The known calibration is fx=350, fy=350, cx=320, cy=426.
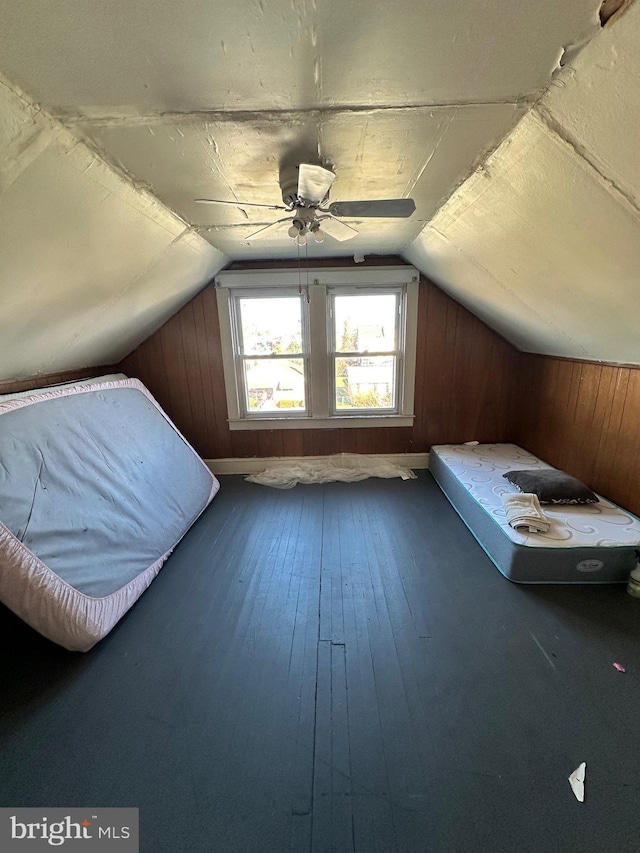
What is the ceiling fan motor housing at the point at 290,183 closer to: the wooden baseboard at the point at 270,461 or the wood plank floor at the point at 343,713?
the wood plank floor at the point at 343,713

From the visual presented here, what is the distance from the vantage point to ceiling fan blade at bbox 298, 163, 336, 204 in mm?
1329

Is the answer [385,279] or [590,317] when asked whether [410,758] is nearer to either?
[590,317]

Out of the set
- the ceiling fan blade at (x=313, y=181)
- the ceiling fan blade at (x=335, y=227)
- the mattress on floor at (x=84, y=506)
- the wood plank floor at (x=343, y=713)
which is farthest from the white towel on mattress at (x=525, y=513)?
the mattress on floor at (x=84, y=506)

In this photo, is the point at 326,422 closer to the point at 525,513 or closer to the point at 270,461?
the point at 270,461

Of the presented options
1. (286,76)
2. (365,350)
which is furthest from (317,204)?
(365,350)

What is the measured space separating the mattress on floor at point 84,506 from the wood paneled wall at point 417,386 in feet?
2.20

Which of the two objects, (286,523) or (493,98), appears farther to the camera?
(286,523)

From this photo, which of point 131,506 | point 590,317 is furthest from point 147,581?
point 590,317

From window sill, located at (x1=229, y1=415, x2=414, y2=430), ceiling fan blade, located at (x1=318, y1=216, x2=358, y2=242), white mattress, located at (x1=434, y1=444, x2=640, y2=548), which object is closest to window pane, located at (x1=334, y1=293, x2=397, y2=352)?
window sill, located at (x1=229, y1=415, x2=414, y2=430)

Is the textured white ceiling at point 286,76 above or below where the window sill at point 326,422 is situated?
above

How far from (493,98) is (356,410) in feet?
9.22

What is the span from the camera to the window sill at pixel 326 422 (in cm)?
377

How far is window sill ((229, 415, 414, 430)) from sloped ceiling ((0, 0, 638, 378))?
171cm

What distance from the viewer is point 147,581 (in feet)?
7.28
